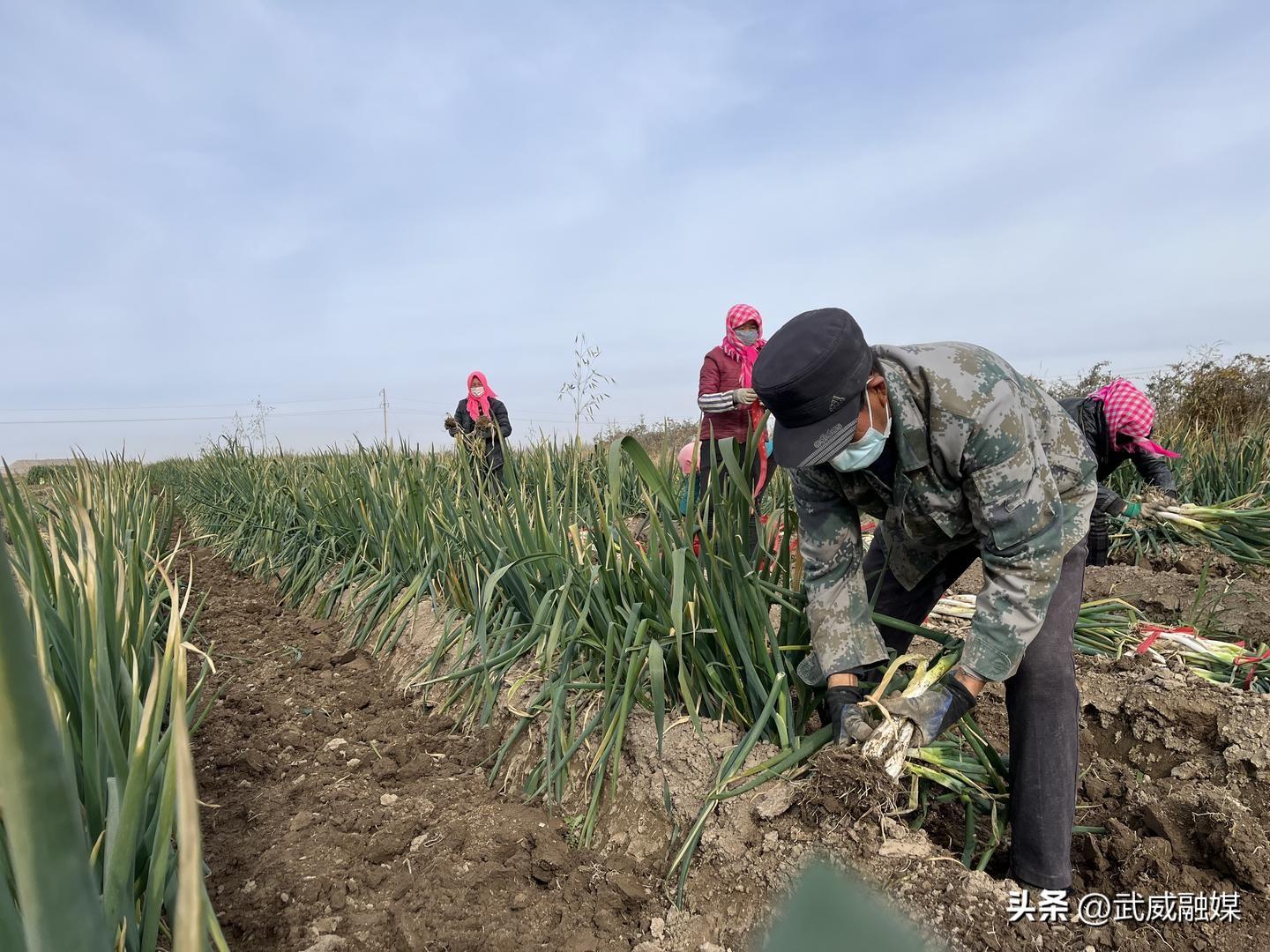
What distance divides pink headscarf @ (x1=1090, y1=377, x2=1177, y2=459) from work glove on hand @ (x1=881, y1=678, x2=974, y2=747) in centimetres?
244

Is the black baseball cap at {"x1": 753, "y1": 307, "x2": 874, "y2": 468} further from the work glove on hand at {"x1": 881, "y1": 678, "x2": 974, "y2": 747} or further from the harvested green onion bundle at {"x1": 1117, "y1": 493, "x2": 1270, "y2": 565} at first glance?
the harvested green onion bundle at {"x1": 1117, "y1": 493, "x2": 1270, "y2": 565}

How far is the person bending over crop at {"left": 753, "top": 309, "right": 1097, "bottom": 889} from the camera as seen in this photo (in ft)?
5.71

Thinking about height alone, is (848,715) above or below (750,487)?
below

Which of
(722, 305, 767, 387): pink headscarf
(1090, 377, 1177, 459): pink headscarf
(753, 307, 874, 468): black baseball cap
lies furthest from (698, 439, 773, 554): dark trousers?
(722, 305, 767, 387): pink headscarf

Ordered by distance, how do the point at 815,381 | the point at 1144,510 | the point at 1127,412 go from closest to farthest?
1. the point at 815,381
2. the point at 1127,412
3. the point at 1144,510

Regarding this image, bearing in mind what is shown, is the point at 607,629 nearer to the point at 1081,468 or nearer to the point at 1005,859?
the point at 1005,859

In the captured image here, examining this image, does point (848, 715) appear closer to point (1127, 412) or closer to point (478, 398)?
point (1127, 412)

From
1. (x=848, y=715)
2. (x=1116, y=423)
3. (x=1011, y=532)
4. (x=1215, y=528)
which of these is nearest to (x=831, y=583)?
(x=848, y=715)

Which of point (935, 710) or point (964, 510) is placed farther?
point (964, 510)

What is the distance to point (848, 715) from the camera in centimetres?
185

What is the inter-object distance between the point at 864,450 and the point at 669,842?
110 centimetres

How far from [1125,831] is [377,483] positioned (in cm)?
393

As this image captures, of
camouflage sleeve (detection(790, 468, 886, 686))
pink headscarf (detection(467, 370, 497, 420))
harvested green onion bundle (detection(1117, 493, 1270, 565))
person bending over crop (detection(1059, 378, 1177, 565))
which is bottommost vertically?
harvested green onion bundle (detection(1117, 493, 1270, 565))

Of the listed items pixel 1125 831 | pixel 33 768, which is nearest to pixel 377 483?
pixel 1125 831
